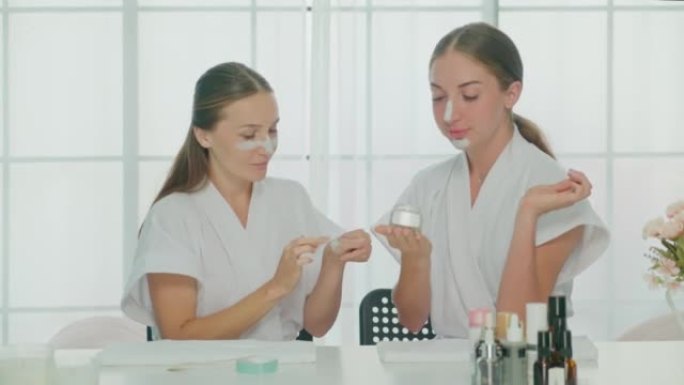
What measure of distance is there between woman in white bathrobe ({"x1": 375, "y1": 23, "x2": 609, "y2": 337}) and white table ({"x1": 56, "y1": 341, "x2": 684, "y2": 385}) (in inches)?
13.0

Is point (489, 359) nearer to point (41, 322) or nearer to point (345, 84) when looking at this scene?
point (345, 84)

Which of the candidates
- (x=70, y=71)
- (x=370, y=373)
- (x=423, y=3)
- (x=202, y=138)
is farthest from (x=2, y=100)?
(x=370, y=373)

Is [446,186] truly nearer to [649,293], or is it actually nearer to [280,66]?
[280,66]

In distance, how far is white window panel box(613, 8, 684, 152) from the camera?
4.25 meters

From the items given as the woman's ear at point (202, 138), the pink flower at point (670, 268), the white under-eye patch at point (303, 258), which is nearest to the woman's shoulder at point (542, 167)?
the pink flower at point (670, 268)

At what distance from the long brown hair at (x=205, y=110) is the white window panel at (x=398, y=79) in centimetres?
144

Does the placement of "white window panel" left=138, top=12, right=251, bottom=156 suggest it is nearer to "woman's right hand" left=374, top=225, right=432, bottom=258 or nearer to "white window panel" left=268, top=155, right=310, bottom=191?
"white window panel" left=268, top=155, right=310, bottom=191

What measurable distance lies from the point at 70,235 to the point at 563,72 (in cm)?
161

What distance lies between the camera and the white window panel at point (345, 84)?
4070 millimetres

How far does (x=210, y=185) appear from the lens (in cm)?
269

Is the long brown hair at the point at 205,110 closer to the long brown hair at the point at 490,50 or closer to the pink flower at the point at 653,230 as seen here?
the long brown hair at the point at 490,50

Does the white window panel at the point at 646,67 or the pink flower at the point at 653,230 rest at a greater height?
the white window panel at the point at 646,67

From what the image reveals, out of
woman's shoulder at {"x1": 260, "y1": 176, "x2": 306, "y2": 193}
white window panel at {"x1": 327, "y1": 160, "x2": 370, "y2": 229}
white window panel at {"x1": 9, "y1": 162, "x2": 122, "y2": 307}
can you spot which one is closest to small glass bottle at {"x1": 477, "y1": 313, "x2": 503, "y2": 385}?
woman's shoulder at {"x1": 260, "y1": 176, "x2": 306, "y2": 193}

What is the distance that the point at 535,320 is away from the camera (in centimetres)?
184
